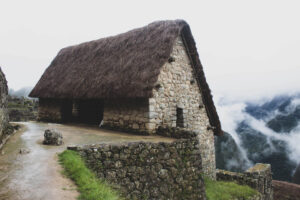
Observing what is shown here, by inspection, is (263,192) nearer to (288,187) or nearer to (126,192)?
(288,187)

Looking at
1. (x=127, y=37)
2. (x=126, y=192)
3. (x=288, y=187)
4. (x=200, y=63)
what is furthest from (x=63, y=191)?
(x=288, y=187)

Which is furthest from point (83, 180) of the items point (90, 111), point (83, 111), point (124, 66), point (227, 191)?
point (83, 111)

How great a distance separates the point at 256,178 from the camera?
9594 mm

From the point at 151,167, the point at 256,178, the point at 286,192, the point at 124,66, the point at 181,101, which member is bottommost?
the point at 286,192

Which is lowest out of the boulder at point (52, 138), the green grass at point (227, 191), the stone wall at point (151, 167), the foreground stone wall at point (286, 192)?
the foreground stone wall at point (286, 192)

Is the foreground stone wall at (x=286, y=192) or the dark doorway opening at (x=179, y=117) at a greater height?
the dark doorway opening at (x=179, y=117)

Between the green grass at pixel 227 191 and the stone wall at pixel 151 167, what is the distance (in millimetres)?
1462

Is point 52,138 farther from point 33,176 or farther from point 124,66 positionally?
point 124,66

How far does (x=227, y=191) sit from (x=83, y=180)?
6.62 m

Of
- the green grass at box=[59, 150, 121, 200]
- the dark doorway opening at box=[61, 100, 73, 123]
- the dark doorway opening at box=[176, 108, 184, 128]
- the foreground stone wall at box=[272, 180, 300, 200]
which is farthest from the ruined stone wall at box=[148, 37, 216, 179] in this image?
the foreground stone wall at box=[272, 180, 300, 200]

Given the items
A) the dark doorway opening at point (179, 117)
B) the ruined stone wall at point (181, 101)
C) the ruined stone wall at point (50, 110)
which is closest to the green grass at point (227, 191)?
the ruined stone wall at point (181, 101)

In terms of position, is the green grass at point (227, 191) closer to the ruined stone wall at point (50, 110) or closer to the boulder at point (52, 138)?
the boulder at point (52, 138)

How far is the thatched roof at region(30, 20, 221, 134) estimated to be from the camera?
27.2ft

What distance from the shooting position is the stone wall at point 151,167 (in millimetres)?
4934
